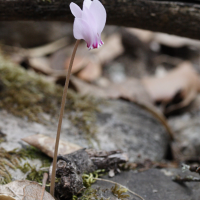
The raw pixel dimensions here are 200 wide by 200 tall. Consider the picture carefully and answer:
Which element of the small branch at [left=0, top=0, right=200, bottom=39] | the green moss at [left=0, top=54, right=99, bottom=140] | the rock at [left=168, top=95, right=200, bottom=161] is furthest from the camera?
the rock at [left=168, top=95, right=200, bottom=161]

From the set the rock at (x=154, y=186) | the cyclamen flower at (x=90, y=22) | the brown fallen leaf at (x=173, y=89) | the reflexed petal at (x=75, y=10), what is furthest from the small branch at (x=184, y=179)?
the brown fallen leaf at (x=173, y=89)

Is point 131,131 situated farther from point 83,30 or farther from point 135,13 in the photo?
point 83,30

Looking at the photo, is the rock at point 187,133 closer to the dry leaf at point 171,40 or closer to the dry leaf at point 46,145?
the dry leaf at point 46,145

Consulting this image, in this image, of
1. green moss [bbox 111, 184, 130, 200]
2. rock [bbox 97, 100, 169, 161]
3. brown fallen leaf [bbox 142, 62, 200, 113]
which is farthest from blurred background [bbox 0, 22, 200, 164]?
green moss [bbox 111, 184, 130, 200]

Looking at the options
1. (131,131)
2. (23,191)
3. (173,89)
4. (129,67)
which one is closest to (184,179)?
(131,131)

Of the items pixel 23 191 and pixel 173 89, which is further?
pixel 173 89

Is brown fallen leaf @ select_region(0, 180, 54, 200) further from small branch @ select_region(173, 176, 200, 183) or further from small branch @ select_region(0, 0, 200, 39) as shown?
small branch @ select_region(0, 0, 200, 39)
